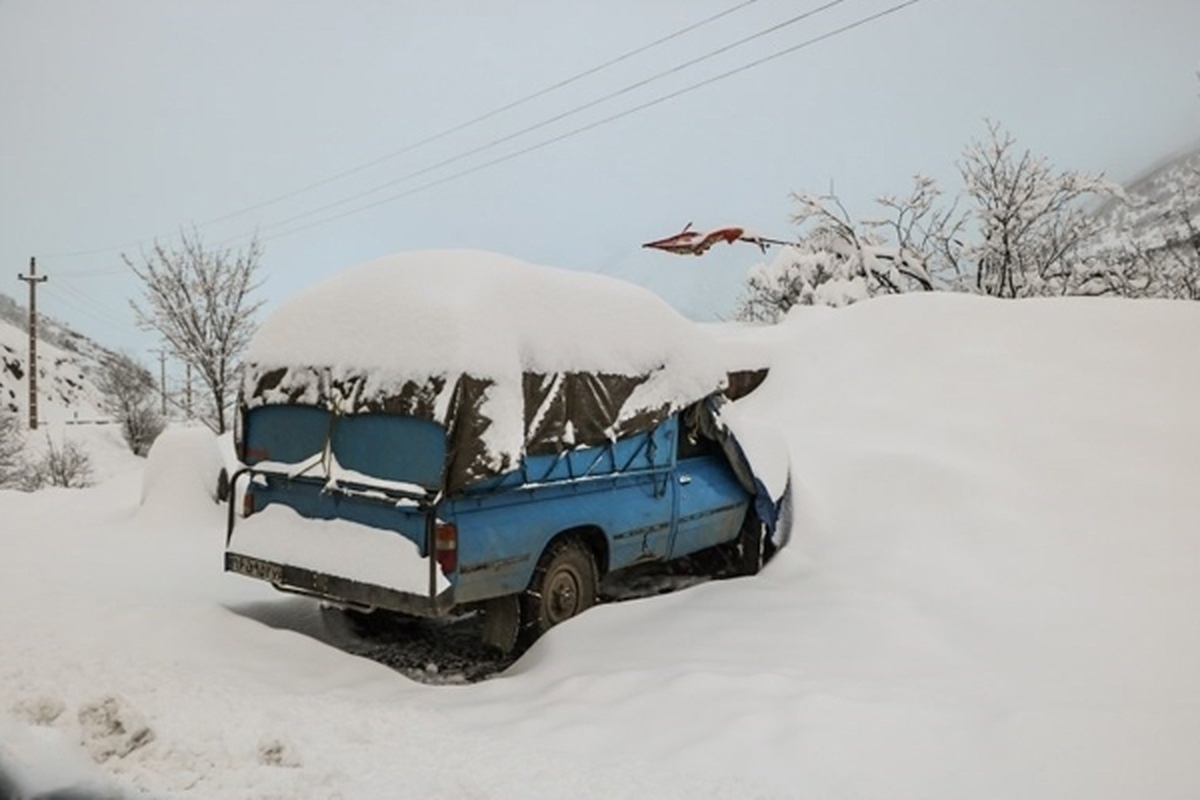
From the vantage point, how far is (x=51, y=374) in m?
50.8

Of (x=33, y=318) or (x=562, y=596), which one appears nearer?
(x=562, y=596)

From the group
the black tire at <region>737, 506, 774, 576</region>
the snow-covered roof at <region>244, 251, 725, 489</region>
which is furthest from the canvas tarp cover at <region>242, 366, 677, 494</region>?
the black tire at <region>737, 506, 774, 576</region>

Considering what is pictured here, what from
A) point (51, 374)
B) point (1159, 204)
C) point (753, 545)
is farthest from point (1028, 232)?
point (51, 374)

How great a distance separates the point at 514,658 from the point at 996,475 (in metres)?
5.03

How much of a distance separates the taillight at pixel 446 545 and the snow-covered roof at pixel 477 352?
0.39 meters

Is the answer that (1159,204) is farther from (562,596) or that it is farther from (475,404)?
(475,404)

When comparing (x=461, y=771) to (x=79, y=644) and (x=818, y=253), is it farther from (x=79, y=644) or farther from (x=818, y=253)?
(x=818, y=253)

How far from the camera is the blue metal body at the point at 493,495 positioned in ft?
17.3

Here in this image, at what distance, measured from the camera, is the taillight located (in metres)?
5.18

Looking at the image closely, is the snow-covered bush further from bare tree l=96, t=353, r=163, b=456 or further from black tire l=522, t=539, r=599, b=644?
black tire l=522, t=539, r=599, b=644

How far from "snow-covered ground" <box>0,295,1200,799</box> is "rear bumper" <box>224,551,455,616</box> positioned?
332 millimetres

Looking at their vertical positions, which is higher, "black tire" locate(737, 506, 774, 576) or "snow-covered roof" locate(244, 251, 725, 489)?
"snow-covered roof" locate(244, 251, 725, 489)

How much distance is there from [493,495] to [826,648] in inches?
96.9

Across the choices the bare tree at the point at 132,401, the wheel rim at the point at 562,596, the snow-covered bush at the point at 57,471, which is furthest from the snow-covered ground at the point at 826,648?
the bare tree at the point at 132,401
